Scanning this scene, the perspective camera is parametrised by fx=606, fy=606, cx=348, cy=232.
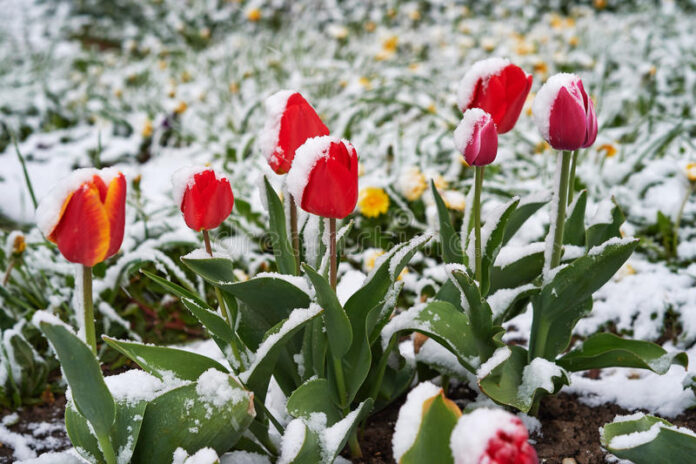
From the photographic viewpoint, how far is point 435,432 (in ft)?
2.19

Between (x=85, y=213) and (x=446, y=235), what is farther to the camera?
(x=446, y=235)

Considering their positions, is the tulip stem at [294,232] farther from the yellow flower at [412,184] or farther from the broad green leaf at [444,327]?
the yellow flower at [412,184]

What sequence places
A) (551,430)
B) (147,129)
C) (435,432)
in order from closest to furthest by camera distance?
(435,432)
(551,430)
(147,129)

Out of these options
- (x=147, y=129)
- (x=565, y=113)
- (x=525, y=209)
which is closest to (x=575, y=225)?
(x=525, y=209)

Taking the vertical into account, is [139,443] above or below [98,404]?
below

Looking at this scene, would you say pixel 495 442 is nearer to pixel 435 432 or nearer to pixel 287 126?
pixel 435 432

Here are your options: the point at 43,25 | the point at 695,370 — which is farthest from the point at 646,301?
the point at 43,25

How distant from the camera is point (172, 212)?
194 centimetres

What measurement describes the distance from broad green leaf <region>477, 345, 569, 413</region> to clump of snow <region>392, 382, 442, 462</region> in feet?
0.81

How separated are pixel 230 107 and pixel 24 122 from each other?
1.30 metres

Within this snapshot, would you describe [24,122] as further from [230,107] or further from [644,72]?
[644,72]

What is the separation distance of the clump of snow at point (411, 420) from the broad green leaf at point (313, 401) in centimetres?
21

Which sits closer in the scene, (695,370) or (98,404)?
(98,404)

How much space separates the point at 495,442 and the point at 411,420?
6.7 inches
